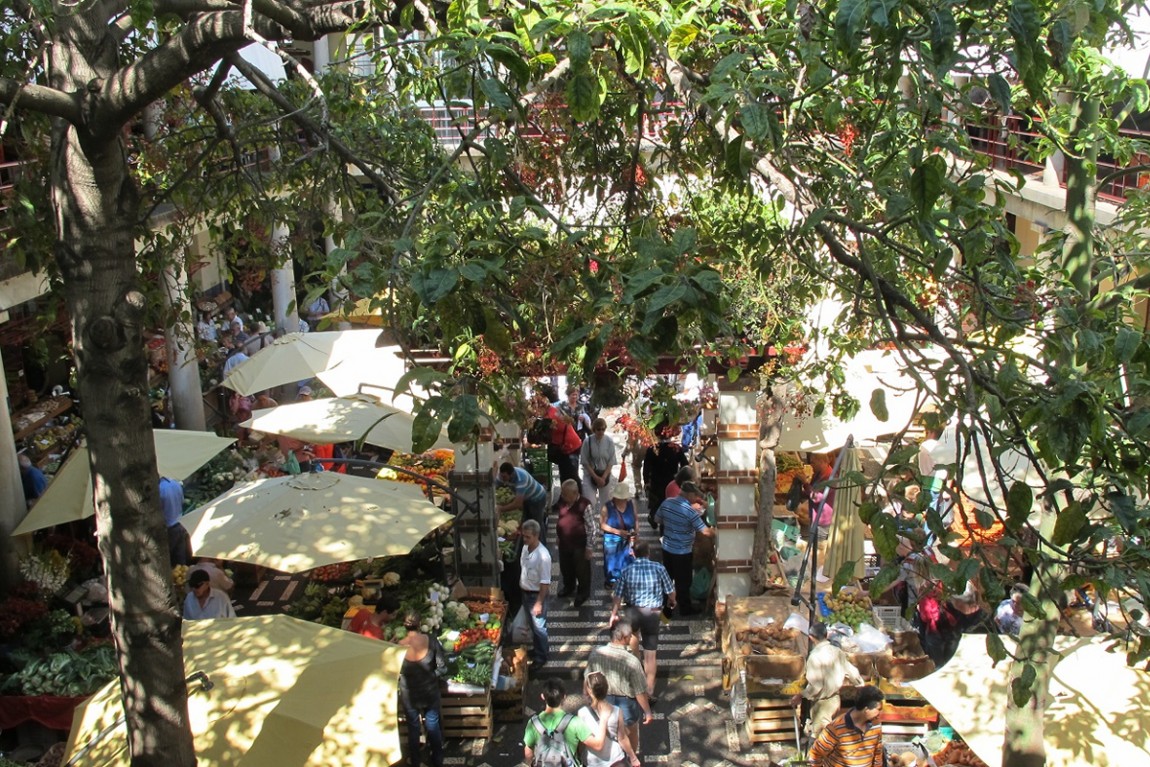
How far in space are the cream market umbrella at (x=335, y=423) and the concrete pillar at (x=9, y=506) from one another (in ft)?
8.17

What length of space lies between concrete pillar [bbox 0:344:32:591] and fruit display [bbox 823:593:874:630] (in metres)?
7.09

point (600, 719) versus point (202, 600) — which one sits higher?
point (202, 600)

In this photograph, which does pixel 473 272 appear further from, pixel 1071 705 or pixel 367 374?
pixel 367 374

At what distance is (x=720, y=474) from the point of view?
10.3 metres

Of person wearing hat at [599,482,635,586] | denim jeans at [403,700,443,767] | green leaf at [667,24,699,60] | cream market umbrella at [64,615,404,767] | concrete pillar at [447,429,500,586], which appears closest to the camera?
green leaf at [667,24,699,60]

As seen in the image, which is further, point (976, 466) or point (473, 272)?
point (976, 466)

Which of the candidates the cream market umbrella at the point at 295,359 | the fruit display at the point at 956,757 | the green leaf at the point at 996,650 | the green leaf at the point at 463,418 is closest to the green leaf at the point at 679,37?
the green leaf at the point at 463,418

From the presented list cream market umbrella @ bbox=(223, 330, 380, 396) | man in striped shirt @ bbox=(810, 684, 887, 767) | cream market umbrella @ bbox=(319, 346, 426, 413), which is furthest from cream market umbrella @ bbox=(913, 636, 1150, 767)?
cream market umbrella @ bbox=(223, 330, 380, 396)

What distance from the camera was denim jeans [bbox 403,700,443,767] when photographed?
26.5 feet

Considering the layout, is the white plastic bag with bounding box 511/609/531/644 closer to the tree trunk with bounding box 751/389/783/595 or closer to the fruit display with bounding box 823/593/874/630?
the tree trunk with bounding box 751/389/783/595

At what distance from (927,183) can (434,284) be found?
152 cm

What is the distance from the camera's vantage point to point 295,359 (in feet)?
43.5

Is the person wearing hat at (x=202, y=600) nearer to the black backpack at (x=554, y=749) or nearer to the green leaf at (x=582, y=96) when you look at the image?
the black backpack at (x=554, y=749)

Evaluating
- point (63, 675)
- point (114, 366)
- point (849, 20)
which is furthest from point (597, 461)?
point (849, 20)
